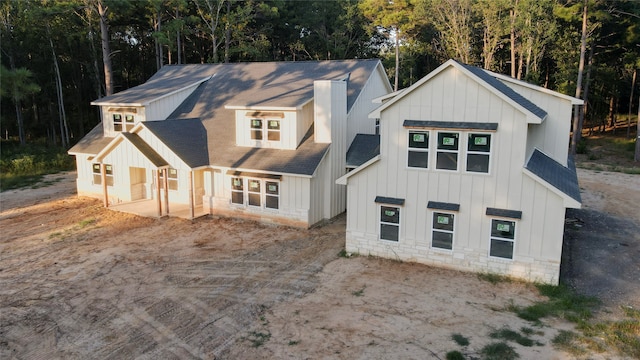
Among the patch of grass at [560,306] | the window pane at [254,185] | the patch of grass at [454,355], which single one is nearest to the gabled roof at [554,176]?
the patch of grass at [560,306]

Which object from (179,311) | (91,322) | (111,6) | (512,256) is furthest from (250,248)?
(111,6)

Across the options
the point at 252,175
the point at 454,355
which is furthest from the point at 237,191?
the point at 454,355

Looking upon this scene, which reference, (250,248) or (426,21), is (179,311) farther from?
(426,21)

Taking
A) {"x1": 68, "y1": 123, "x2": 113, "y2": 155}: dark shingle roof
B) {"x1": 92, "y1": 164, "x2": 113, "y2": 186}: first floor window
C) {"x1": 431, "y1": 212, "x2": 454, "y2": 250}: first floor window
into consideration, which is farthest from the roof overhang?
{"x1": 68, "y1": 123, "x2": 113, "y2": 155}: dark shingle roof

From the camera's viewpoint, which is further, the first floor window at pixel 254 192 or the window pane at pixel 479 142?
the first floor window at pixel 254 192

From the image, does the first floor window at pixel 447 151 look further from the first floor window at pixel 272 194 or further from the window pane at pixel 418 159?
the first floor window at pixel 272 194
